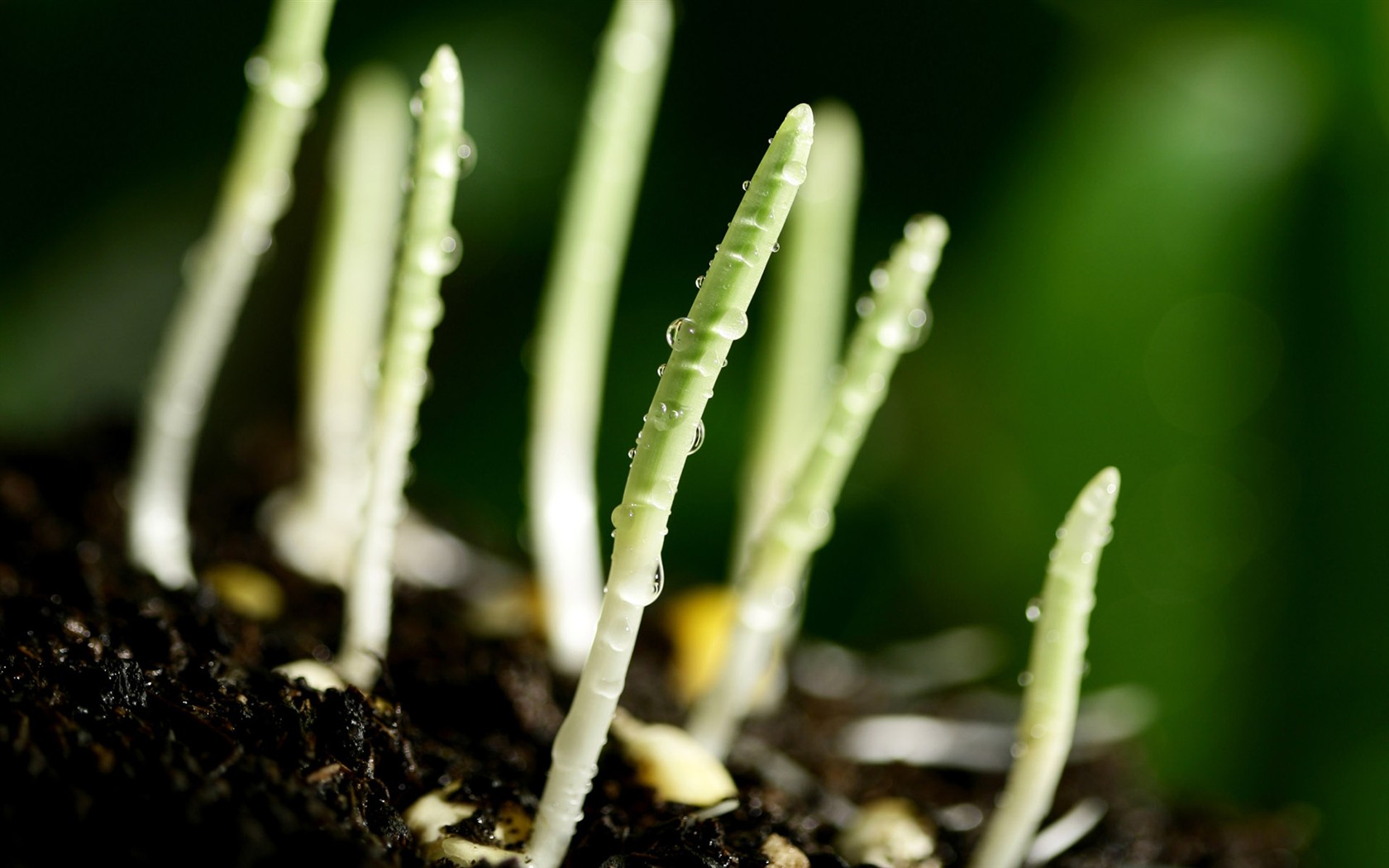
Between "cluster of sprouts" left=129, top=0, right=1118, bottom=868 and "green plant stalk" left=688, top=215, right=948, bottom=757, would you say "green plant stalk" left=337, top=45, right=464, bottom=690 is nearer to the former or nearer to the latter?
"cluster of sprouts" left=129, top=0, right=1118, bottom=868

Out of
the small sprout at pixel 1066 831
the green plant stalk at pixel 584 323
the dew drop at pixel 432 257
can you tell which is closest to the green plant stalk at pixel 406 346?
the dew drop at pixel 432 257

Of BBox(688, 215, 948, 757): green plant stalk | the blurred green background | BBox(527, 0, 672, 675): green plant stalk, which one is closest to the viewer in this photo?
BBox(688, 215, 948, 757): green plant stalk

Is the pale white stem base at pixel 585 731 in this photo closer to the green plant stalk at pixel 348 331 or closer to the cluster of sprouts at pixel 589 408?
the cluster of sprouts at pixel 589 408

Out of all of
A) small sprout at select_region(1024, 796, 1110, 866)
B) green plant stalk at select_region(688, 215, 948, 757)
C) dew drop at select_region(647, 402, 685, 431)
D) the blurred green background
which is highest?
the blurred green background

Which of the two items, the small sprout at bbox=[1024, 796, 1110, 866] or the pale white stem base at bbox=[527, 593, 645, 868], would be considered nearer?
the pale white stem base at bbox=[527, 593, 645, 868]

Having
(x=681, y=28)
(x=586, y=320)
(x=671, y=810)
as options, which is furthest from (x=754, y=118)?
(x=671, y=810)

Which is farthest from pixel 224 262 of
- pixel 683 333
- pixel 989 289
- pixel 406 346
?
pixel 989 289

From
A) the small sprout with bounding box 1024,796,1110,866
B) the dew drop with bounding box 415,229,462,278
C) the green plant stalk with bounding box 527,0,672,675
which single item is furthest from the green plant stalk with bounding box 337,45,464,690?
the small sprout with bounding box 1024,796,1110,866
